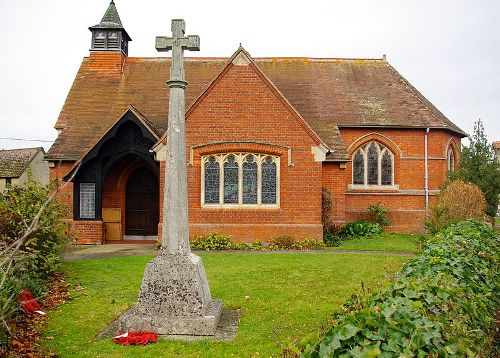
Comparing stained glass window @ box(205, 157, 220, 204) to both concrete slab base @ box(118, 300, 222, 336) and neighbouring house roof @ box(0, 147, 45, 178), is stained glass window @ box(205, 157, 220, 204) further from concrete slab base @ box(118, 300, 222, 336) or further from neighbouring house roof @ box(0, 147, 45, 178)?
neighbouring house roof @ box(0, 147, 45, 178)

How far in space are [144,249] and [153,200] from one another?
12.6ft

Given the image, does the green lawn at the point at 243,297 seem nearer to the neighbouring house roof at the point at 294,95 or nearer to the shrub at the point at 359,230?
the shrub at the point at 359,230

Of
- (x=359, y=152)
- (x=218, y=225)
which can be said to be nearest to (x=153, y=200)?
(x=218, y=225)

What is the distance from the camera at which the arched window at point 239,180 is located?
57.9 ft

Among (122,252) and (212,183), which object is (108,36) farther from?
(122,252)

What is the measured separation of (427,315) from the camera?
4066 millimetres

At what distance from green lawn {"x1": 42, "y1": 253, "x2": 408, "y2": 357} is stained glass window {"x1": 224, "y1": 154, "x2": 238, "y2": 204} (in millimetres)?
2842

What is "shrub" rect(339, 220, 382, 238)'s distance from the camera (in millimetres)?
21109

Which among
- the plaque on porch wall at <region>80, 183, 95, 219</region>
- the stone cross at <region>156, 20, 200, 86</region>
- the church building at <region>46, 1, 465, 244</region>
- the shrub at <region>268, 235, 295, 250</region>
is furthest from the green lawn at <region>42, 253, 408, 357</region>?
the plaque on porch wall at <region>80, 183, 95, 219</region>

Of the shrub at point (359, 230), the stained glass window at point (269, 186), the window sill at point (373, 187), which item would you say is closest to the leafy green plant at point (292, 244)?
the stained glass window at point (269, 186)

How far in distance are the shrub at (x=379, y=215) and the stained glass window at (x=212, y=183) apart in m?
8.19

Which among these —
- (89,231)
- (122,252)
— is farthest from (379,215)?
(89,231)

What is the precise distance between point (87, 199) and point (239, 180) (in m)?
6.23

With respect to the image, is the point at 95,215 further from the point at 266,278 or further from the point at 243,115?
the point at 266,278
